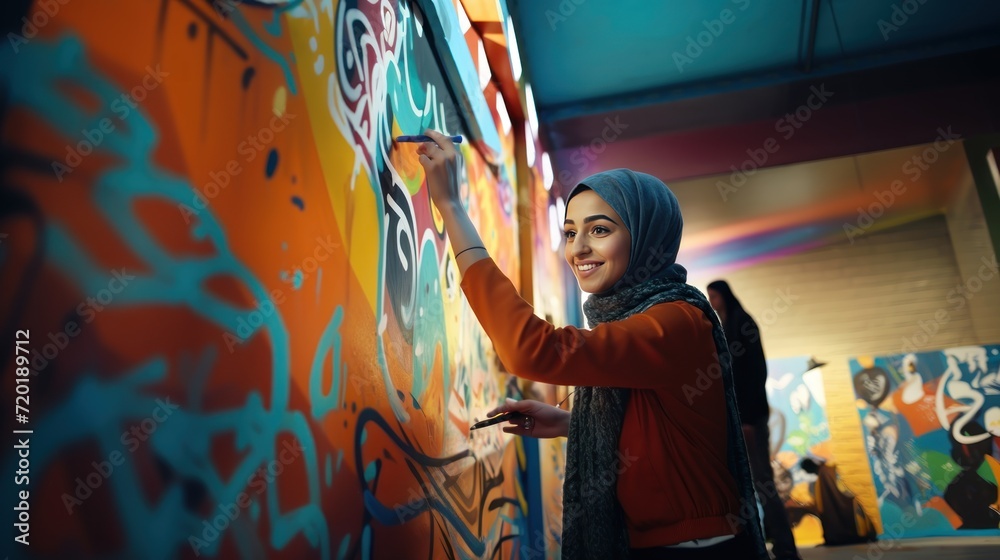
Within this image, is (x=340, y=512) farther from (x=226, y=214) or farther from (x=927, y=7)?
(x=927, y=7)

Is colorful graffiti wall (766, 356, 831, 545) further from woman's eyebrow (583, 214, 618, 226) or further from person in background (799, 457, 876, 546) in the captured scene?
woman's eyebrow (583, 214, 618, 226)
